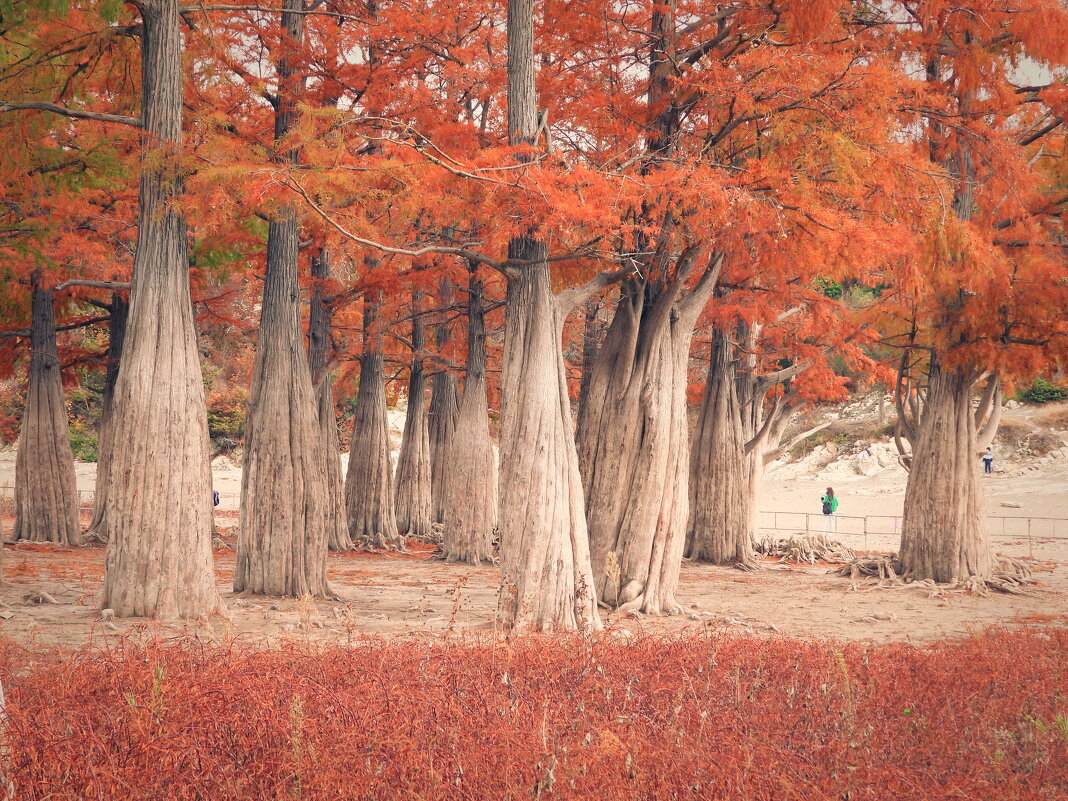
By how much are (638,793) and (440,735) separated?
54.4 inches

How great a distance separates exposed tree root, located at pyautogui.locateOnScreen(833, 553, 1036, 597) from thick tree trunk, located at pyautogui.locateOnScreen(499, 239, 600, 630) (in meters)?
8.04

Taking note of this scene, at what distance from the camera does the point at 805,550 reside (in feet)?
78.3

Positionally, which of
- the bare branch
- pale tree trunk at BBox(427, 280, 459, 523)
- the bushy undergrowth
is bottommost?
the bushy undergrowth

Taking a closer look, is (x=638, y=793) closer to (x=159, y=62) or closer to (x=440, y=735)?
(x=440, y=735)

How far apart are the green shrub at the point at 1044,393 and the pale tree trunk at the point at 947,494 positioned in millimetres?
30127

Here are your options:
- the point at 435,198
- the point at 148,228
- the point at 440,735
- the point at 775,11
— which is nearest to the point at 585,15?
the point at 775,11

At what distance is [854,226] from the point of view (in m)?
11.8

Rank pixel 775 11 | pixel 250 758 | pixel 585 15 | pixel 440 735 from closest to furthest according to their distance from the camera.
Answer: pixel 250 758, pixel 440 735, pixel 775 11, pixel 585 15

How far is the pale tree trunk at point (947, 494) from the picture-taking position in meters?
16.9

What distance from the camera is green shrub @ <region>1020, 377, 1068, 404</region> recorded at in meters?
43.5

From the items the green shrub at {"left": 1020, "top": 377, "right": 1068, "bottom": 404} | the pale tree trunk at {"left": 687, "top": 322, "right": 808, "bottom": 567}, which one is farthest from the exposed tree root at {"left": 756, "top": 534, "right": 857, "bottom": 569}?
the green shrub at {"left": 1020, "top": 377, "right": 1068, "bottom": 404}

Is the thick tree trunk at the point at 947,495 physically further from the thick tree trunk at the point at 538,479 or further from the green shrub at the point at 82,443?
the green shrub at the point at 82,443

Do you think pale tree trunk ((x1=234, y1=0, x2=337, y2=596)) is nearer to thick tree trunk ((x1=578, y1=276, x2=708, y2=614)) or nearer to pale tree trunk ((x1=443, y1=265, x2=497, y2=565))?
thick tree trunk ((x1=578, y1=276, x2=708, y2=614))

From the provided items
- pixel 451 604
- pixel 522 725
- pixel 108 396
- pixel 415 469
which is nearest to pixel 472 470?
pixel 415 469
